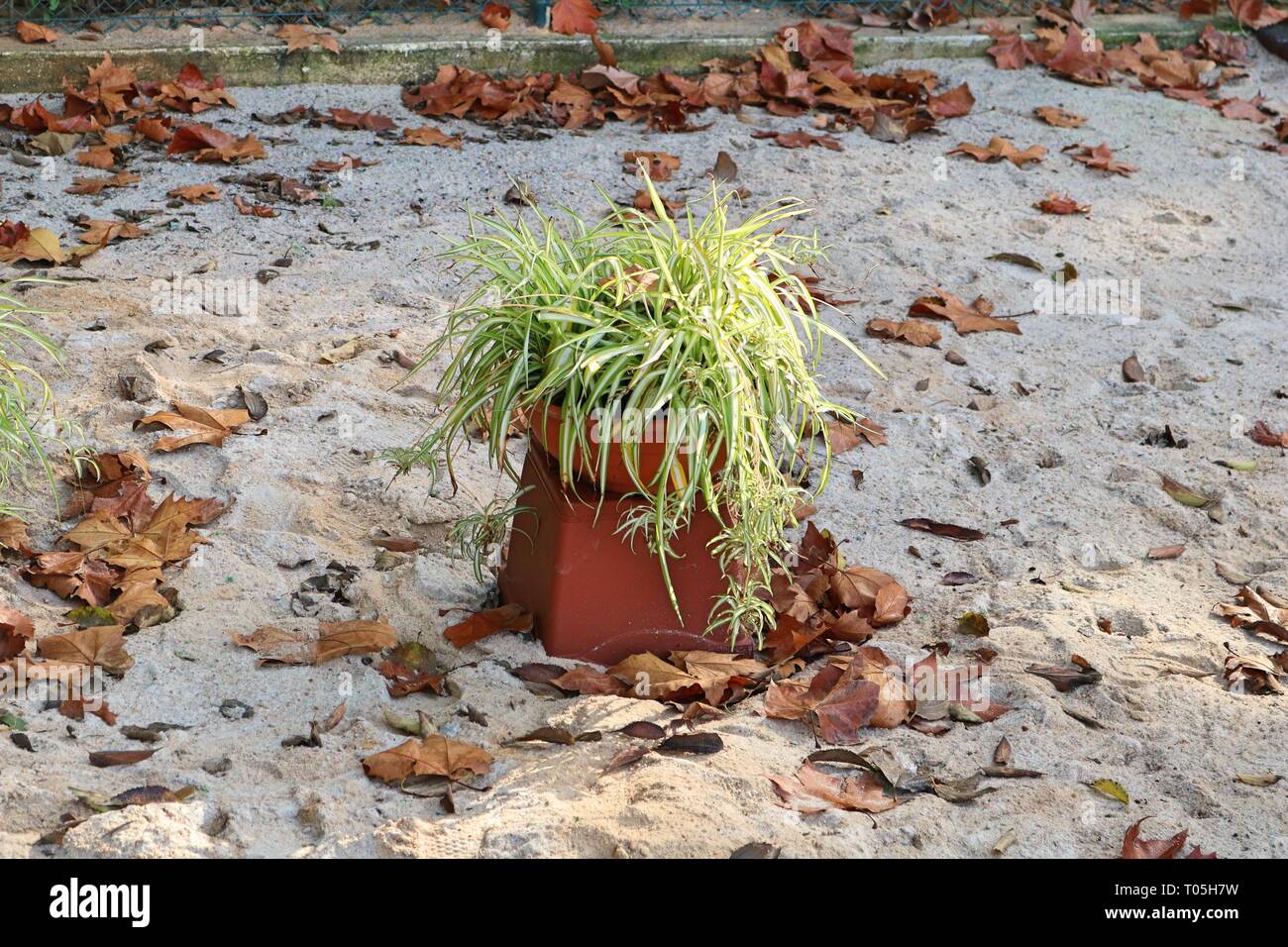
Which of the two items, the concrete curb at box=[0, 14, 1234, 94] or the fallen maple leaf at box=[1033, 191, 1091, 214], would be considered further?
the concrete curb at box=[0, 14, 1234, 94]

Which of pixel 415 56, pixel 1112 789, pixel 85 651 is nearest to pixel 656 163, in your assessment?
pixel 415 56

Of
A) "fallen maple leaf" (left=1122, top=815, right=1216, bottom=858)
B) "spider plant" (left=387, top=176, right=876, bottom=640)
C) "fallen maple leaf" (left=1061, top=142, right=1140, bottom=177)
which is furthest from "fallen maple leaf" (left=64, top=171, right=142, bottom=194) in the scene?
"fallen maple leaf" (left=1122, top=815, right=1216, bottom=858)

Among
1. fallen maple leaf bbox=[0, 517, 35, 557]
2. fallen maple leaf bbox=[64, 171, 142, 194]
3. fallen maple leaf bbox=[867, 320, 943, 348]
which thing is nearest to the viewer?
fallen maple leaf bbox=[0, 517, 35, 557]

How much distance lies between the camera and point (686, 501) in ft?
7.29

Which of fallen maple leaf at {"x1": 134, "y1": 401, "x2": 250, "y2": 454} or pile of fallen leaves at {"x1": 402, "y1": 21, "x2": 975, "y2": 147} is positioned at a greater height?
pile of fallen leaves at {"x1": 402, "y1": 21, "x2": 975, "y2": 147}

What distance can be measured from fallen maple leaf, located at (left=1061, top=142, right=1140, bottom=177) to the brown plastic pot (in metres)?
3.21

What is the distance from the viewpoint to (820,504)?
3.07 meters

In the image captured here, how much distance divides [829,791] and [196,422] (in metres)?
1.73

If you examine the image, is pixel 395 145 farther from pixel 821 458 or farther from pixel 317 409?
pixel 821 458

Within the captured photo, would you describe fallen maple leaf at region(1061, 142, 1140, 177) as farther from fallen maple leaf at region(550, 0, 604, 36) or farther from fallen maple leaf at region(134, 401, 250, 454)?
Answer: fallen maple leaf at region(134, 401, 250, 454)

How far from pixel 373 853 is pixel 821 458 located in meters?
1.73

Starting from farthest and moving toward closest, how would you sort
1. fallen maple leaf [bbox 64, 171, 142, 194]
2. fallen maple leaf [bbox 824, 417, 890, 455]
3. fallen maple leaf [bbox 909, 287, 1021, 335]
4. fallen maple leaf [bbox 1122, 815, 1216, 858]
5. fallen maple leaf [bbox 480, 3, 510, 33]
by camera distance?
fallen maple leaf [bbox 480, 3, 510, 33], fallen maple leaf [bbox 64, 171, 142, 194], fallen maple leaf [bbox 909, 287, 1021, 335], fallen maple leaf [bbox 824, 417, 890, 455], fallen maple leaf [bbox 1122, 815, 1216, 858]

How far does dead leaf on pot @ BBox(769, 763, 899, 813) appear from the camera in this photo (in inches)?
81.1
